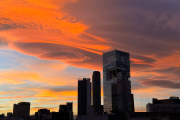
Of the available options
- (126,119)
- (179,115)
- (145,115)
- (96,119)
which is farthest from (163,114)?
(96,119)

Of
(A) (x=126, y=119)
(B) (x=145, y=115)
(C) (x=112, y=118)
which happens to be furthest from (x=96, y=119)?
(B) (x=145, y=115)

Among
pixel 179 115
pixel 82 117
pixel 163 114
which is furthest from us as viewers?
pixel 163 114

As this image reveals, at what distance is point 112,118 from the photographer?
510 feet

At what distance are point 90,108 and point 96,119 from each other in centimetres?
636

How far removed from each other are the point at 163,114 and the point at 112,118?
196 feet

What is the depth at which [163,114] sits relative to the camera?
194 m

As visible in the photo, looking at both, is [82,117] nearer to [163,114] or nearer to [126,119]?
[126,119]

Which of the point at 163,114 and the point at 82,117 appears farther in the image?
the point at 163,114

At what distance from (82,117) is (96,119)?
7318 mm

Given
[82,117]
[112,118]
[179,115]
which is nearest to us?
[82,117]

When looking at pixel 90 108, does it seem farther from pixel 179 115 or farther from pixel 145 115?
pixel 145 115

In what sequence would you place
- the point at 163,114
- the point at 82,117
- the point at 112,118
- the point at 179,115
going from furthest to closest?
the point at 163,114 → the point at 112,118 → the point at 179,115 → the point at 82,117

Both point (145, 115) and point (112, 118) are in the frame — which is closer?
point (112, 118)

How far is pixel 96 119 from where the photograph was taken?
12125cm
